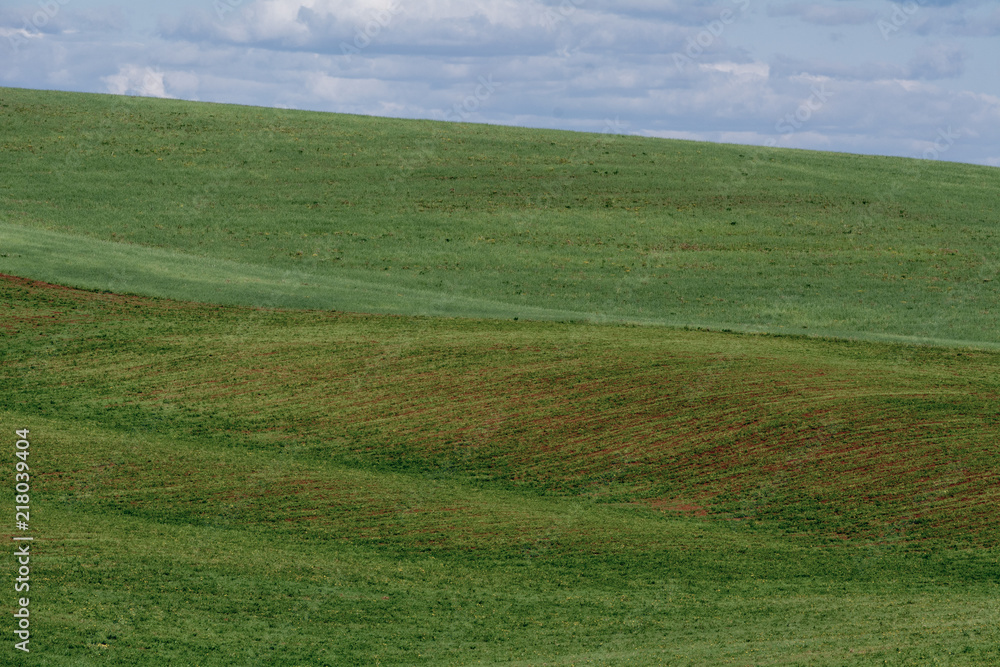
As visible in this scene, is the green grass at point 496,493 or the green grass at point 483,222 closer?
the green grass at point 496,493

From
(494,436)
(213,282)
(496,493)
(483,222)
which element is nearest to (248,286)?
(213,282)

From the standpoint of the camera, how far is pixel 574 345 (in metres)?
34.7

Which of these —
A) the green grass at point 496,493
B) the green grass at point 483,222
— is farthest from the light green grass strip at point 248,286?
the green grass at point 496,493

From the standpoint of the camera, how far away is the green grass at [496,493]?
58.9ft

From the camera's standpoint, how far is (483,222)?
194 feet

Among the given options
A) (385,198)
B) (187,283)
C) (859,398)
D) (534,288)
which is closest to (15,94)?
(385,198)

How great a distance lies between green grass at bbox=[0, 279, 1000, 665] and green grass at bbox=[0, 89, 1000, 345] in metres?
7.82

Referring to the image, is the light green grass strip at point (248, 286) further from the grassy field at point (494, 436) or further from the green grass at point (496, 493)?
the green grass at point (496, 493)

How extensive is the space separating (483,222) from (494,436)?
3224 centimetres

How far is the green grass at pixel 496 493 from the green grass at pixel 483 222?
7.82 m

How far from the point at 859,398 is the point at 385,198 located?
38.0 meters

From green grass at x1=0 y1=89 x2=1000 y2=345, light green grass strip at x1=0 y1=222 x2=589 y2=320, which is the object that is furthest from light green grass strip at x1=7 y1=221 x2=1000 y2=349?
green grass at x1=0 y1=89 x2=1000 y2=345

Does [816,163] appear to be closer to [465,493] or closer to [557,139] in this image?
[557,139]

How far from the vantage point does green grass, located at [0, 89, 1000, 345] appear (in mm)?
45062
